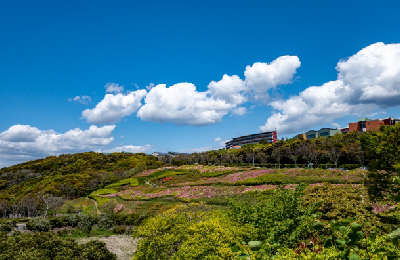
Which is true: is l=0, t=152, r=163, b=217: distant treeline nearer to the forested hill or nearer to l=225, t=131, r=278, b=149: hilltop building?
the forested hill

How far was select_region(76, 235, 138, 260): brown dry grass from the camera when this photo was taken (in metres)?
17.6

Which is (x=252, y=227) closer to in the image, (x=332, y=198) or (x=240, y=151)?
(x=332, y=198)

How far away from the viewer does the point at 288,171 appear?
3609 cm

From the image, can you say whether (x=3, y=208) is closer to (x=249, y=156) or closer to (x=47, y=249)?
(x=47, y=249)

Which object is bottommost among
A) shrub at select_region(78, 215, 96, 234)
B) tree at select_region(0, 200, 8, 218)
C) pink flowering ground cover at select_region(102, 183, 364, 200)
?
tree at select_region(0, 200, 8, 218)

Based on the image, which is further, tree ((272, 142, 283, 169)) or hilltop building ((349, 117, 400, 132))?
hilltop building ((349, 117, 400, 132))

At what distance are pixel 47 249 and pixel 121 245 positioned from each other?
7.89 m

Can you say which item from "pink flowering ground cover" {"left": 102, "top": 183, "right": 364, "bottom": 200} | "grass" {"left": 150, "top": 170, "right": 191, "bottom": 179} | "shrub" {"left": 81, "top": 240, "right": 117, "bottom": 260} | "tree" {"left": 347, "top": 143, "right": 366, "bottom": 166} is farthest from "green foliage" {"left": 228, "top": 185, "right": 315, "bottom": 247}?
"grass" {"left": 150, "top": 170, "right": 191, "bottom": 179}

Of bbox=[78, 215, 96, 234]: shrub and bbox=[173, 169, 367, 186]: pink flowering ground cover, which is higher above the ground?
bbox=[173, 169, 367, 186]: pink flowering ground cover

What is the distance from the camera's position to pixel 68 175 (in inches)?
2431

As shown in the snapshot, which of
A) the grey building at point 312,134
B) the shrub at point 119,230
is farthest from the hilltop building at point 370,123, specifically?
the shrub at point 119,230

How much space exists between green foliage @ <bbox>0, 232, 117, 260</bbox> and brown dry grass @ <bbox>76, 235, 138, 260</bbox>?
3.14 meters

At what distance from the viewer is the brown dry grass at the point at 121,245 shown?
17.6m

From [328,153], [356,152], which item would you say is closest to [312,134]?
[328,153]
